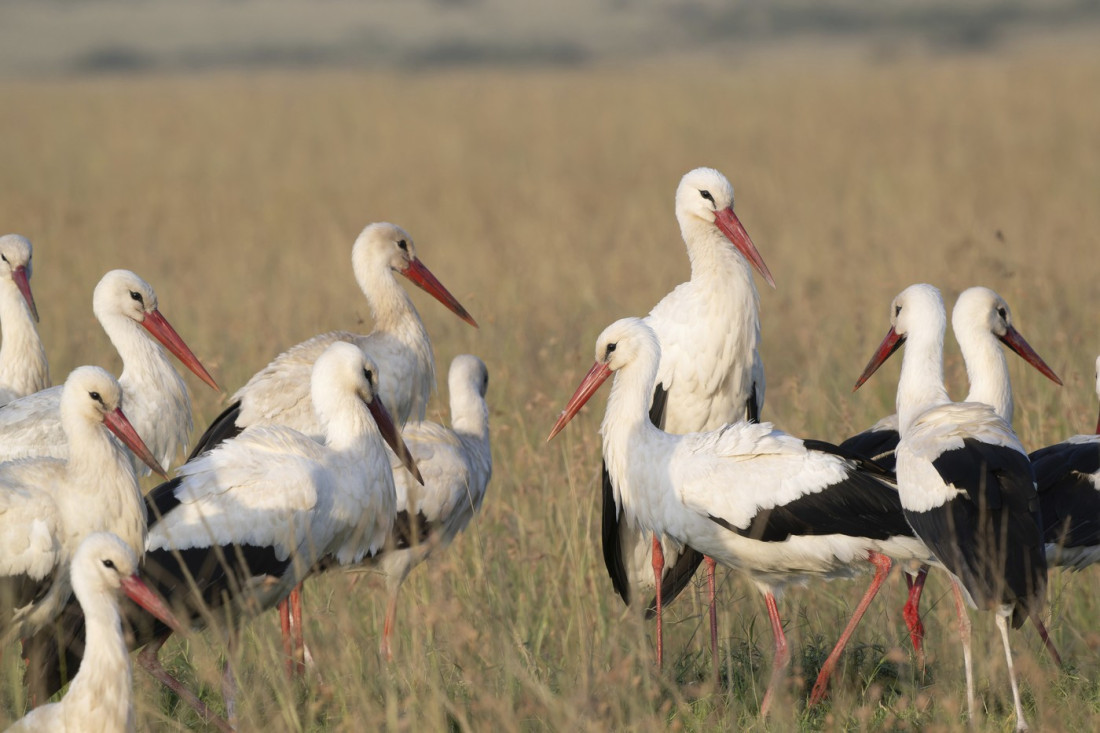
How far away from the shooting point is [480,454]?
20.1ft

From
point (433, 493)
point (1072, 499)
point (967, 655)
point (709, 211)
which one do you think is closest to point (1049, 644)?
point (967, 655)

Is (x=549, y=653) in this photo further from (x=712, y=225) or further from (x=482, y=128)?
(x=482, y=128)

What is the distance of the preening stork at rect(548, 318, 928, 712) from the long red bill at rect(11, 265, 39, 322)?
3.29m

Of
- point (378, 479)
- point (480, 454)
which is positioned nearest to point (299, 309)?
point (480, 454)

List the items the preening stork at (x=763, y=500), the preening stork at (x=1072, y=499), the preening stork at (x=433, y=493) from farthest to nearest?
the preening stork at (x=433, y=493) < the preening stork at (x=1072, y=499) < the preening stork at (x=763, y=500)

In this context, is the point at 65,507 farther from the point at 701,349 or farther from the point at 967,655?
the point at 967,655

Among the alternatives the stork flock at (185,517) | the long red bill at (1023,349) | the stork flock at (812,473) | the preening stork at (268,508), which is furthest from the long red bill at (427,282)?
the long red bill at (1023,349)

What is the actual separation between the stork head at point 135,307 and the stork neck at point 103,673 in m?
2.61

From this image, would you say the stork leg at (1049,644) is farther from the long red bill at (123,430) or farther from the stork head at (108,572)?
the long red bill at (123,430)

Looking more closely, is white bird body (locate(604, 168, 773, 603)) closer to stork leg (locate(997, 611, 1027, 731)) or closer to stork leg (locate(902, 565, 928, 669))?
stork leg (locate(902, 565, 928, 669))

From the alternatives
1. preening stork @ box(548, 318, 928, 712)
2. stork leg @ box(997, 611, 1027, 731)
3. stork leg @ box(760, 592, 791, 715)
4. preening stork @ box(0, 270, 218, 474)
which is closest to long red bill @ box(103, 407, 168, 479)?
preening stork @ box(0, 270, 218, 474)

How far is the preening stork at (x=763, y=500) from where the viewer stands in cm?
457

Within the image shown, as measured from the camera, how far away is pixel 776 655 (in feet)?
15.5

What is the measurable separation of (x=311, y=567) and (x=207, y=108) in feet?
70.5
